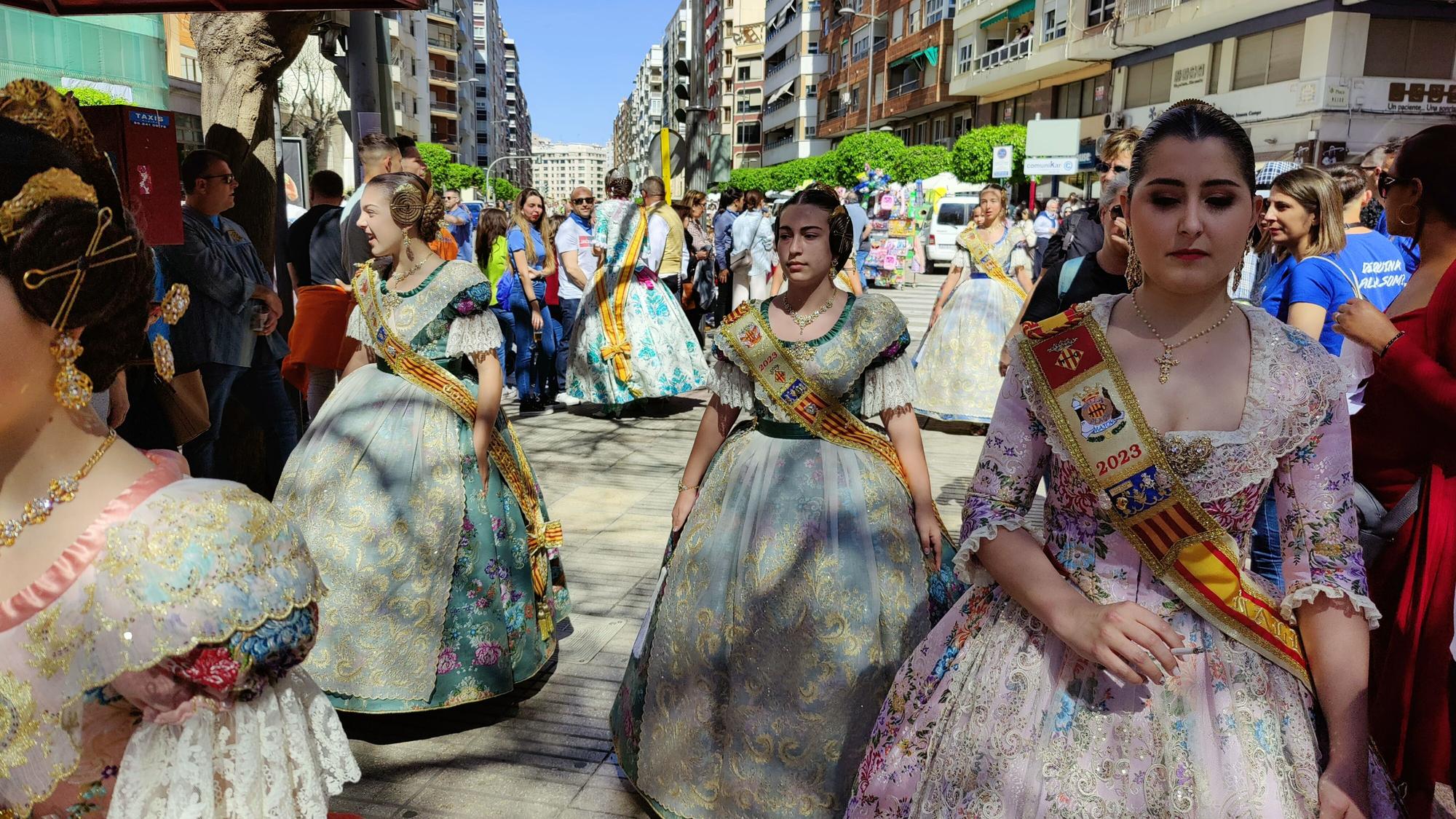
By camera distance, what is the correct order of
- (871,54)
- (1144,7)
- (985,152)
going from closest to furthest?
(1144,7) → (985,152) → (871,54)

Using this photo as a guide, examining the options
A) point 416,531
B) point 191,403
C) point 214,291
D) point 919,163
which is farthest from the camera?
point 919,163

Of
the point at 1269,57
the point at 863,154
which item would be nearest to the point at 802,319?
the point at 1269,57

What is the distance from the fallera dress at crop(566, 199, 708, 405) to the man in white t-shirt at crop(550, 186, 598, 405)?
71 cm

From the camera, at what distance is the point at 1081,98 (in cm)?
3644

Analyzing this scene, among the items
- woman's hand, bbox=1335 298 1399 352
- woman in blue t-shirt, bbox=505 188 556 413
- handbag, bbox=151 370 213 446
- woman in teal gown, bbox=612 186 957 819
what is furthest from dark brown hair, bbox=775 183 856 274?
woman in blue t-shirt, bbox=505 188 556 413

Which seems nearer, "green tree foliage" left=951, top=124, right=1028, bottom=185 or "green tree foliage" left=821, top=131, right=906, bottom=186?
"green tree foliage" left=951, top=124, right=1028, bottom=185

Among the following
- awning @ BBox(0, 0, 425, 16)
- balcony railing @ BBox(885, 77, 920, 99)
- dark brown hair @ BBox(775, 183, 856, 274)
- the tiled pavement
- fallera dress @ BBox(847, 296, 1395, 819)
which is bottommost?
the tiled pavement

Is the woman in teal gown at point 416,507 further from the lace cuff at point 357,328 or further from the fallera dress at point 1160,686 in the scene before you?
the fallera dress at point 1160,686

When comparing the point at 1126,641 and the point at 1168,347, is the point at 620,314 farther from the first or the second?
the point at 1126,641

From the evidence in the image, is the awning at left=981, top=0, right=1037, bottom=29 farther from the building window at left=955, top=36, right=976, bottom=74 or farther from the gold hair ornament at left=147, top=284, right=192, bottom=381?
the gold hair ornament at left=147, top=284, right=192, bottom=381

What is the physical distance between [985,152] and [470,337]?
35545 millimetres

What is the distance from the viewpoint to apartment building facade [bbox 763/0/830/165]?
67188 millimetres

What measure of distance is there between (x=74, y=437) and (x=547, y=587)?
2848mm

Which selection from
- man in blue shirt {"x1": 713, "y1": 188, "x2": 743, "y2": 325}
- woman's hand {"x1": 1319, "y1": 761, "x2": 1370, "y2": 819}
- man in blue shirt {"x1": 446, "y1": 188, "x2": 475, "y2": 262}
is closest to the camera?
woman's hand {"x1": 1319, "y1": 761, "x2": 1370, "y2": 819}
